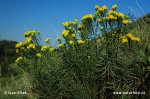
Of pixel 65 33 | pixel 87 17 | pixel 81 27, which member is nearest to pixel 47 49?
pixel 65 33

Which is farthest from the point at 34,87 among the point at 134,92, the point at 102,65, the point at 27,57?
the point at 134,92

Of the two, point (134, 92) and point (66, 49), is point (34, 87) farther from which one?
point (134, 92)

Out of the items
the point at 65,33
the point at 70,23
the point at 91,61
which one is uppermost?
the point at 70,23

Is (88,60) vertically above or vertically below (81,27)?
below

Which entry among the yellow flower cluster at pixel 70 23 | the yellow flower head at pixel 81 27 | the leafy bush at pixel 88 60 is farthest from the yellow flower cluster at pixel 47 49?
the yellow flower head at pixel 81 27

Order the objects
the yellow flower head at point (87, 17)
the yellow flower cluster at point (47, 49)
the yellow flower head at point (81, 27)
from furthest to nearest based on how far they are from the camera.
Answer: the yellow flower cluster at point (47, 49), the yellow flower head at point (81, 27), the yellow flower head at point (87, 17)

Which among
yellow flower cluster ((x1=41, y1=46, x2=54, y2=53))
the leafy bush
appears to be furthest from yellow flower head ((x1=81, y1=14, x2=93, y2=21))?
yellow flower cluster ((x1=41, y1=46, x2=54, y2=53))

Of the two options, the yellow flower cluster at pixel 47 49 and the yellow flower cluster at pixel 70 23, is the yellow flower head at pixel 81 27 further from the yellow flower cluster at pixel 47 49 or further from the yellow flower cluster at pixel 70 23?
the yellow flower cluster at pixel 47 49

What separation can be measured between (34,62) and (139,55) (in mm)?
1636

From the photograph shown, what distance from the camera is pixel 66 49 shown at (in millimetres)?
4328

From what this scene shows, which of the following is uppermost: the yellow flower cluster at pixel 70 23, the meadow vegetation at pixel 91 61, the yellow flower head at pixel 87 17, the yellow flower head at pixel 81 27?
the yellow flower head at pixel 87 17

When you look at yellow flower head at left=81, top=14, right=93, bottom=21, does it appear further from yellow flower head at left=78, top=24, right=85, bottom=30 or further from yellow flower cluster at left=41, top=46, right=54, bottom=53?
yellow flower cluster at left=41, top=46, right=54, bottom=53

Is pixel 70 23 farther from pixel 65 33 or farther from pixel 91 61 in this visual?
pixel 91 61

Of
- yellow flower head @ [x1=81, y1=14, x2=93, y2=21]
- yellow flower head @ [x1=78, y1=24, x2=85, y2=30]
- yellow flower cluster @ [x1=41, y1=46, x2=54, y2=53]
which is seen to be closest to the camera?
yellow flower head @ [x1=81, y1=14, x2=93, y2=21]
